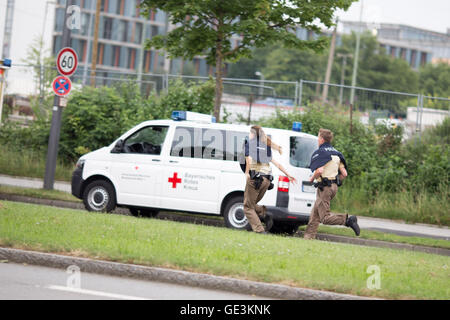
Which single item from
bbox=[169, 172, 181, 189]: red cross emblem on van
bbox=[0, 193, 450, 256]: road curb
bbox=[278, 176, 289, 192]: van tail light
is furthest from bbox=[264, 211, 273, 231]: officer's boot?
bbox=[169, 172, 181, 189]: red cross emblem on van

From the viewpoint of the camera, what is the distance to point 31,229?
9.09 metres

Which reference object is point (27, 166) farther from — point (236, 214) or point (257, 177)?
point (257, 177)

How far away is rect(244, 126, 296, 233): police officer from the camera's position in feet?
38.0

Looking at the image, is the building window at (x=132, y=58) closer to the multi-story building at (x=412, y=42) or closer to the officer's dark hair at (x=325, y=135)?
the multi-story building at (x=412, y=42)

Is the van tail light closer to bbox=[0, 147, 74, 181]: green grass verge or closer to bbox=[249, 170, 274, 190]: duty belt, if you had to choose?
bbox=[249, 170, 274, 190]: duty belt

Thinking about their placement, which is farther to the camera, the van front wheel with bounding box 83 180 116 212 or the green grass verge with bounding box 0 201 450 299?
the van front wheel with bounding box 83 180 116 212

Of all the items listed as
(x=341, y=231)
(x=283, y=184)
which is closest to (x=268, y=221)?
(x=283, y=184)

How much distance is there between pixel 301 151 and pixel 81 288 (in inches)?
246

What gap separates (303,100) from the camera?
20.7m

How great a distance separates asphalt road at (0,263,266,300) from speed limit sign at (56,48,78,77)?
27.5ft

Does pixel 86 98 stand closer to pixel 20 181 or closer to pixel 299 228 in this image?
pixel 20 181

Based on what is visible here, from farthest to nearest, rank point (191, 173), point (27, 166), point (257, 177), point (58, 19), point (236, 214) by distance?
1. point (58, 19)
2. point (27, 166)
3. point (191, 173)
4. point (236, 214)
5. point (257, 177)

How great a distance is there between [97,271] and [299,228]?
7.20 meters
